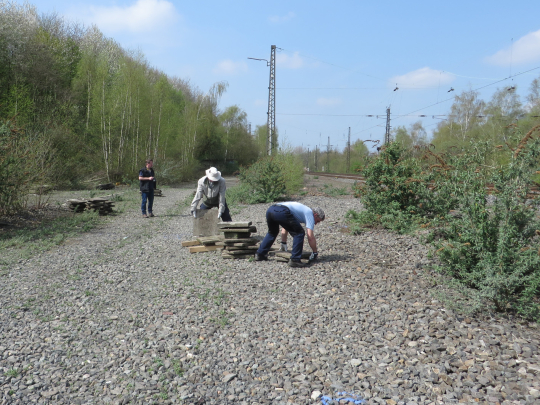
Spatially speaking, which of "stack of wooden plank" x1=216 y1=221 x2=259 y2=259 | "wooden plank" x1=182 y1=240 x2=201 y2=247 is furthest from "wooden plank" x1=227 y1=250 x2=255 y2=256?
"wooden plank" x1=182 y1=240 x2=201 y2=247

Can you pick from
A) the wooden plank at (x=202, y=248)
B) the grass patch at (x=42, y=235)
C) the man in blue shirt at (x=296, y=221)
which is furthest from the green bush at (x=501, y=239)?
the grass patch at (x=42, y=235)

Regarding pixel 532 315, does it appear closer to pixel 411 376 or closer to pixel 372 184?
pixel 411 376

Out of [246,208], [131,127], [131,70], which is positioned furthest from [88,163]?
[246,208]

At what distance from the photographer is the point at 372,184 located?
31.0 feet

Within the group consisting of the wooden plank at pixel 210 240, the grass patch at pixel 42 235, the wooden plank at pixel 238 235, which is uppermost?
the wooden plank at pixel 238 235

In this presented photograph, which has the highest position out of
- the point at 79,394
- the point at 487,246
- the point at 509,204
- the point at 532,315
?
the point at 509,204

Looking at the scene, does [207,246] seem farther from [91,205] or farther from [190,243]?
[91,205]

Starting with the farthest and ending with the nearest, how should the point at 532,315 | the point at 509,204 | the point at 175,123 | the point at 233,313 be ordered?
the point at 175,123
the point at 233,313
the point at 509,204
the point at 532,315

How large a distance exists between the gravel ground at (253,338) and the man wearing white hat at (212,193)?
6.64 ft

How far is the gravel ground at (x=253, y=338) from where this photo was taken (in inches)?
138

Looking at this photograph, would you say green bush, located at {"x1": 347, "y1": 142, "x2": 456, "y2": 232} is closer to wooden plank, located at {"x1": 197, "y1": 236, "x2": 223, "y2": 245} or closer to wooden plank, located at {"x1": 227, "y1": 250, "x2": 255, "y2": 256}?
wooden plank, located at {"x1": 227, "y1": 250, "x2": 255, "y2": 256}

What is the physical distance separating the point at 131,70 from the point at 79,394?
2675 centimetres

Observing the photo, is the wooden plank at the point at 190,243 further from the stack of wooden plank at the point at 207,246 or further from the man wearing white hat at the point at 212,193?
the man wearing white hat at the point at 212,193

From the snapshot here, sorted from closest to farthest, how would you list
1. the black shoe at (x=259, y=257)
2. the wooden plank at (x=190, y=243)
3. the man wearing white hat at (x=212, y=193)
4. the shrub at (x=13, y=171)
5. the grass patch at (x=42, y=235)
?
the black shoe at (x=259, y=257)
the grass patch at (x=42, y=235)
the wooden plank at (x=190, y=243)
the man wearing white hat at (x=212, y=193)
the shrub at (x=13, y=171)
